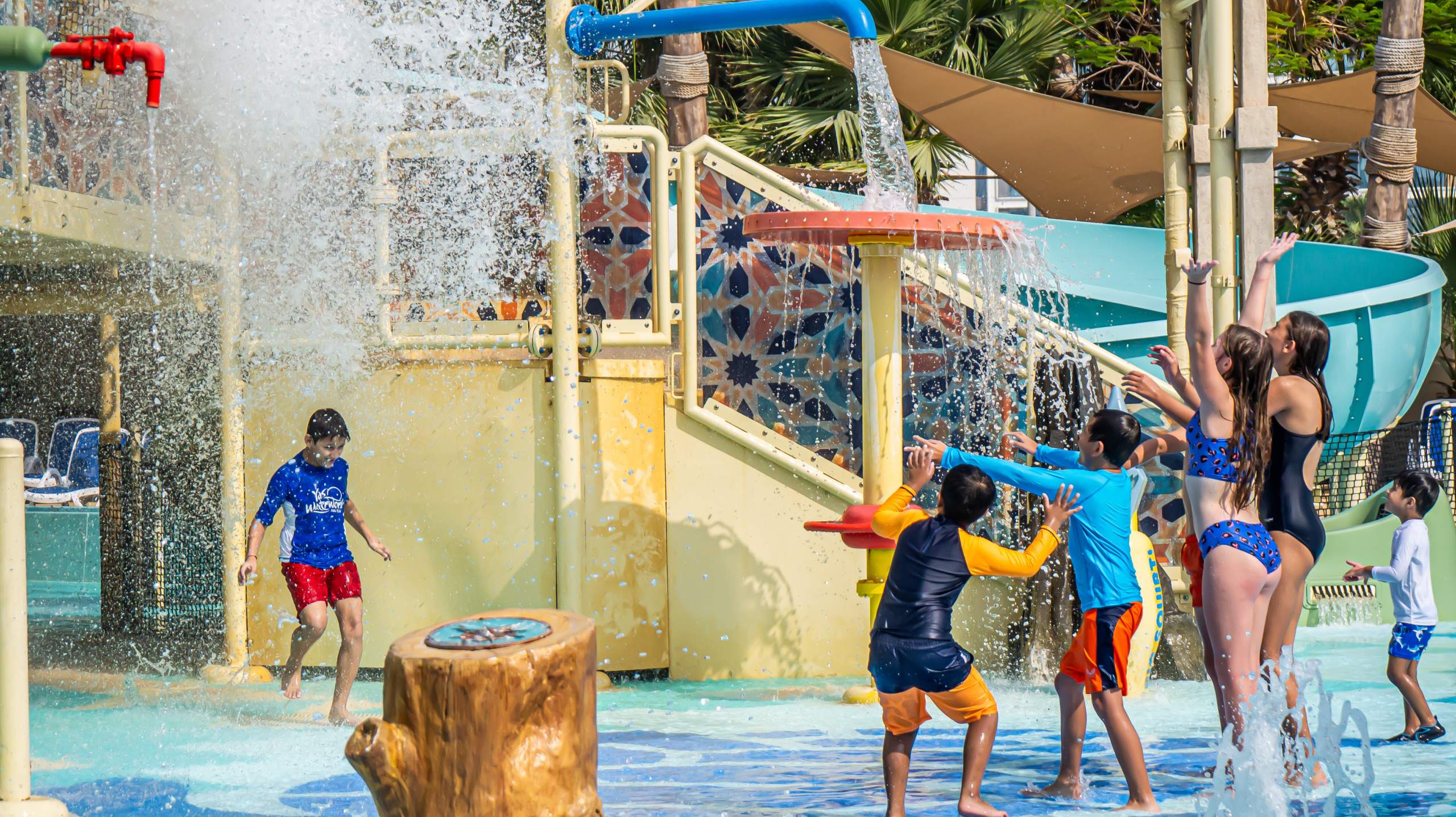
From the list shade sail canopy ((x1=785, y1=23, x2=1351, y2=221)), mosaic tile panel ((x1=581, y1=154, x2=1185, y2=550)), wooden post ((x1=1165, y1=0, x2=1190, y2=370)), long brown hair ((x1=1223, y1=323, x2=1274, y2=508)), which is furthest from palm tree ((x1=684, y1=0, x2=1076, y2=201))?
long brown hair ((x1=1223, y1=323, x2=1274, y2=508))

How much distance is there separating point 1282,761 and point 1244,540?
2.74ft

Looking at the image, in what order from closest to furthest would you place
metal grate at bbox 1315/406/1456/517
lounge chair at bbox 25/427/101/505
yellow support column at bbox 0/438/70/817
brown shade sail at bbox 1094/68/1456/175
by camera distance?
yellow support column at bbox 0/438/70/817, metal grate at bbox 1315/406/1456/517, brown shade sail at bbox 1094/68/1456/175, lounge chair at bbox 25/427/101/505

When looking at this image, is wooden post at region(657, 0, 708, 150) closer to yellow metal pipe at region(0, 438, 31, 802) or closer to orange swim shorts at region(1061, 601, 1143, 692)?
orange swim shorts at region(1061, 601, 1143, 692)

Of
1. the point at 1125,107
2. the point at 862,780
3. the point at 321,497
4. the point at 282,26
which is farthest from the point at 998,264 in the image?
the point at 1125,107

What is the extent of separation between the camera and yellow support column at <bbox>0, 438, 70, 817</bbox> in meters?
4.61

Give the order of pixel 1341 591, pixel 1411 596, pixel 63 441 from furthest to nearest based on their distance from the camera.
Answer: pixel 63 441
pixel 1341 591
pixel 1411 596

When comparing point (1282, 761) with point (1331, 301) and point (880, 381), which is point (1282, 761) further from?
point (1331, 301)

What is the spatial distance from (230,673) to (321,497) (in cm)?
204

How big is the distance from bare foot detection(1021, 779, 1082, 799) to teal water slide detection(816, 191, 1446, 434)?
715 centimetres

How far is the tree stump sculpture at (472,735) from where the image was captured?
3.52m

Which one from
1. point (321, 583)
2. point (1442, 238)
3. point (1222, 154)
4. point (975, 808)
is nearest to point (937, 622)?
point (975, 808)

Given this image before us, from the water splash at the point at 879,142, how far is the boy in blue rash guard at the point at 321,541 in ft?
9.97

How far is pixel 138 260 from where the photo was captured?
787cm

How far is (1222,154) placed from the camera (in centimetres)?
800
